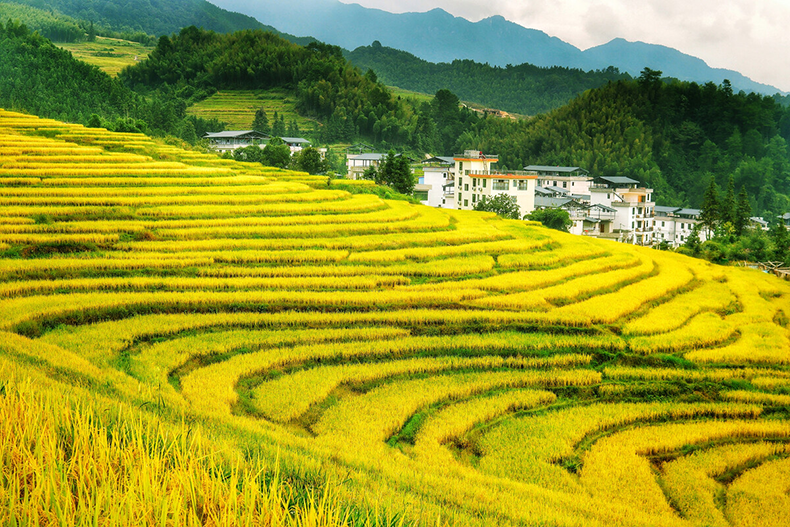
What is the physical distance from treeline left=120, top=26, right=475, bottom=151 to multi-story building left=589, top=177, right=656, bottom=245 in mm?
31829

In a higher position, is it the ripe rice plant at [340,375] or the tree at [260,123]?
the tree at [260,123]

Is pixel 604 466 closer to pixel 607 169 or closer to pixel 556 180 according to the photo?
pixel 556 180

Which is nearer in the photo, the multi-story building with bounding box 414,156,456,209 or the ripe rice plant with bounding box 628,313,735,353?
the ripe rice plant with bounding box 628,313,735,353

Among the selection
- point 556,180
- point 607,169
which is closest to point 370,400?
point 556,180

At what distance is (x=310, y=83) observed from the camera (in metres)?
77.9

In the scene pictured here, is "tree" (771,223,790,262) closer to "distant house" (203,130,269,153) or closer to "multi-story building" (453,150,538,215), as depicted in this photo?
"multi-story building" (453,150,538,215)

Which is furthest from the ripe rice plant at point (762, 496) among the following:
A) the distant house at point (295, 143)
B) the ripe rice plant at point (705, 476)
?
the distant house at point (295, 143)

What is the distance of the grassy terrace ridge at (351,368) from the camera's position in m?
3.83

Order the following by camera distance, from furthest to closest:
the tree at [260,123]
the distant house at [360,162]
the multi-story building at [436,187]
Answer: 1. the tree at [260,123]
2. the distant house at [360,162]
3. the multi-story building at [436,187]

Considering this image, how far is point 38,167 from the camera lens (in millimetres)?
18328

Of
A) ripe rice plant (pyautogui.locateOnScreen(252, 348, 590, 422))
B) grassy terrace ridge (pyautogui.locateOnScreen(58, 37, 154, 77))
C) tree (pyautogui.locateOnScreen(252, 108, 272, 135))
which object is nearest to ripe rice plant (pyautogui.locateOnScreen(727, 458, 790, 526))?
ripe rice plant (pyautogui.locateOnScreen(252, 348, 590, 422))

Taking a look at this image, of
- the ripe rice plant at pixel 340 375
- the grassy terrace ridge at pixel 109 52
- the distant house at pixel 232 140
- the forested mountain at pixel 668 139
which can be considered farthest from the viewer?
the grassy terrace ridge at pixel 109 52

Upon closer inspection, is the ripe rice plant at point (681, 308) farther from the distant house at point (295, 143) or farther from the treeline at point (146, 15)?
the treeline at point (146, 15)

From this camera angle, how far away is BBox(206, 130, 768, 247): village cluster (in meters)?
40.8
